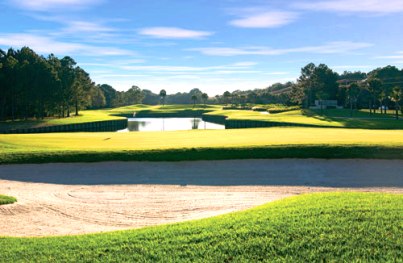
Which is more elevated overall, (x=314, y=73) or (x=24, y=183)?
(x=314, y=73)

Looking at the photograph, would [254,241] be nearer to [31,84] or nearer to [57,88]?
[31,84]

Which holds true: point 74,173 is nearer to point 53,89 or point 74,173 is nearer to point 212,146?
point 212,146

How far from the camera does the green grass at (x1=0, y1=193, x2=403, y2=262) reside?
698cm

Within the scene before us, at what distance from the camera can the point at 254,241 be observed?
7398 millimetres

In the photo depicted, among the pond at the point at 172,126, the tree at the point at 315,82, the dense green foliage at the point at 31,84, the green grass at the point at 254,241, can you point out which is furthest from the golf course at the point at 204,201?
the tree at the point at 315,82

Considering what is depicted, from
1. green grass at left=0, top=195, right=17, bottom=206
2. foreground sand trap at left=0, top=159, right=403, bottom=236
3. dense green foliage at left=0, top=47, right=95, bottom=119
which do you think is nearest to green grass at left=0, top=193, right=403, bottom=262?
foreground sand trap at left=0, top=159, right=403, bottom=236

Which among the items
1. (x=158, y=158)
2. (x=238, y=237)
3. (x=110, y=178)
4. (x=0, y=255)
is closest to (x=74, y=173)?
(x=110, y=178)

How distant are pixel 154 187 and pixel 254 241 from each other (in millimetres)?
10035

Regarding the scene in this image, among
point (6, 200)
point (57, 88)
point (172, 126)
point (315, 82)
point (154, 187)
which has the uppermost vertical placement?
point (315, 82)

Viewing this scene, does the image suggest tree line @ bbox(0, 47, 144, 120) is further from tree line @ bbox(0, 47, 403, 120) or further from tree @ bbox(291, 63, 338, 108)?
tree @ bbox(291, 63, 338, 108)

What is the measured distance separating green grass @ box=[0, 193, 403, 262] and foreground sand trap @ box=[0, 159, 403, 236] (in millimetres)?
2972

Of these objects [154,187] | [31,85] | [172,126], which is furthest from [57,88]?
[154,187]

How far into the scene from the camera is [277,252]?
704 cm

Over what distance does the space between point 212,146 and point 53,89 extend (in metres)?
69.6
